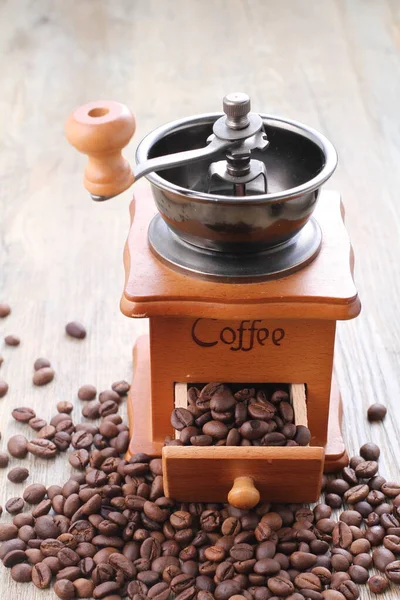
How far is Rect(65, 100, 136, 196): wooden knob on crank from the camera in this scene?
1201 millimetres

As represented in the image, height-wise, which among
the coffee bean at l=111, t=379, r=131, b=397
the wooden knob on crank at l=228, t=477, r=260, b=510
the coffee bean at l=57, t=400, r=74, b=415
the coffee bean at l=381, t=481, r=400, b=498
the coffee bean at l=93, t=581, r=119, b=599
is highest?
the wooden knob on crank at l=228, t=477, r=260, b=510

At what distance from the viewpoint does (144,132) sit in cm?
245

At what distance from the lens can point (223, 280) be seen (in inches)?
52.2

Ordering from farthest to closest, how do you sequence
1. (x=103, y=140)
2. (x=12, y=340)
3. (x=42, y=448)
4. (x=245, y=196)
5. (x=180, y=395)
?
(x=12, y=340), (x=42, y=448), (x=180, y=395), (x=245, y=196), (x=103, y=140)

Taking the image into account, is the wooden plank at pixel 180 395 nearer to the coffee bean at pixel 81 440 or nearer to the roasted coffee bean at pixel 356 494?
the coffee bean at pixel 81 440

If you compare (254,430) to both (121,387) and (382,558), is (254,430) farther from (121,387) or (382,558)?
(121,387)

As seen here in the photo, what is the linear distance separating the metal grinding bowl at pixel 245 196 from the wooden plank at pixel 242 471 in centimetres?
31

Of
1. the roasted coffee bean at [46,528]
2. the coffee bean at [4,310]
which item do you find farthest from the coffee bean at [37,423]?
the coffee bean at [4,310]

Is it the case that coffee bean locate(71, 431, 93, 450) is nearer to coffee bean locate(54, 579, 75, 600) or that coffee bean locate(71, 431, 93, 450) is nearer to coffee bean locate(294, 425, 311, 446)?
coffee bean locate(54, 579, 75, 600)

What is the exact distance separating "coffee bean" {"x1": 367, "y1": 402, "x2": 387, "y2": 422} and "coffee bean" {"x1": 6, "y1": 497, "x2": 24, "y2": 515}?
2.09ft

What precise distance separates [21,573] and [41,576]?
1.3 inches

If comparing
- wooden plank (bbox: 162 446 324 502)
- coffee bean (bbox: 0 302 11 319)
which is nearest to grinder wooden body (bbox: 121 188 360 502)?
wooden plank (bbox: 162 446 324 502)

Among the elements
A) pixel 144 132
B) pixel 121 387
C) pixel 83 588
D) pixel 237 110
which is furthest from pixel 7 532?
pixel 144 132

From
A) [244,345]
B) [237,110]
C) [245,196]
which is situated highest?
[237,110]
